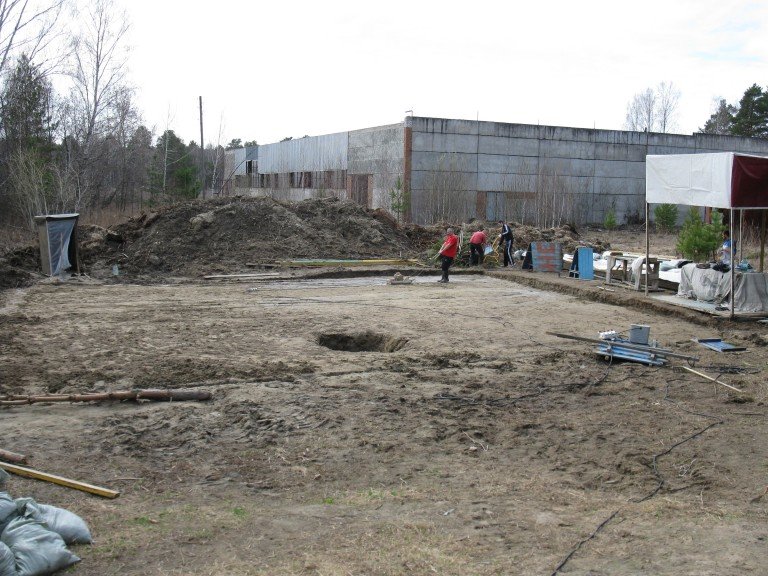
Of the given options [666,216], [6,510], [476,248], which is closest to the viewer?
[6,510]

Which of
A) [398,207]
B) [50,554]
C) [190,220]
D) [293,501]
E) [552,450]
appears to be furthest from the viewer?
[398,207]

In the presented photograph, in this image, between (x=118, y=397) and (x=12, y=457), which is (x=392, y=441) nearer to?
(x=118, y=397)

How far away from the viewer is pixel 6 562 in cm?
392

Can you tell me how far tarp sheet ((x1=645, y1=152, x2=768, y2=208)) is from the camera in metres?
12.7

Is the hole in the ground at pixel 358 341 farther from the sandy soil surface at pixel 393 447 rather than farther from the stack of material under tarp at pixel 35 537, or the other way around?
the stack of material under tarp at pixel 35 537

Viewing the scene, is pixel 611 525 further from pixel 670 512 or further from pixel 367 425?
pixel 367 425

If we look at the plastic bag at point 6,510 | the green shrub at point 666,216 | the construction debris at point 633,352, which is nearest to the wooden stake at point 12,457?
the plastic bag at point 6,510

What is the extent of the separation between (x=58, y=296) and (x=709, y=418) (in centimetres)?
1409

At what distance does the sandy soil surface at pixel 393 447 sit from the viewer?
186 inches

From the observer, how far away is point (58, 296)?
1675 cm

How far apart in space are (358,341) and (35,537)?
316 inches

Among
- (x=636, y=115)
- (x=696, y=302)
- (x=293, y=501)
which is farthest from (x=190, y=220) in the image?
(x=636, y=115)

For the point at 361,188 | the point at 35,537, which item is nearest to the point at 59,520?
the point at 35,537

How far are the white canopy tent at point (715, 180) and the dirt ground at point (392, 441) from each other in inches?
87.3
